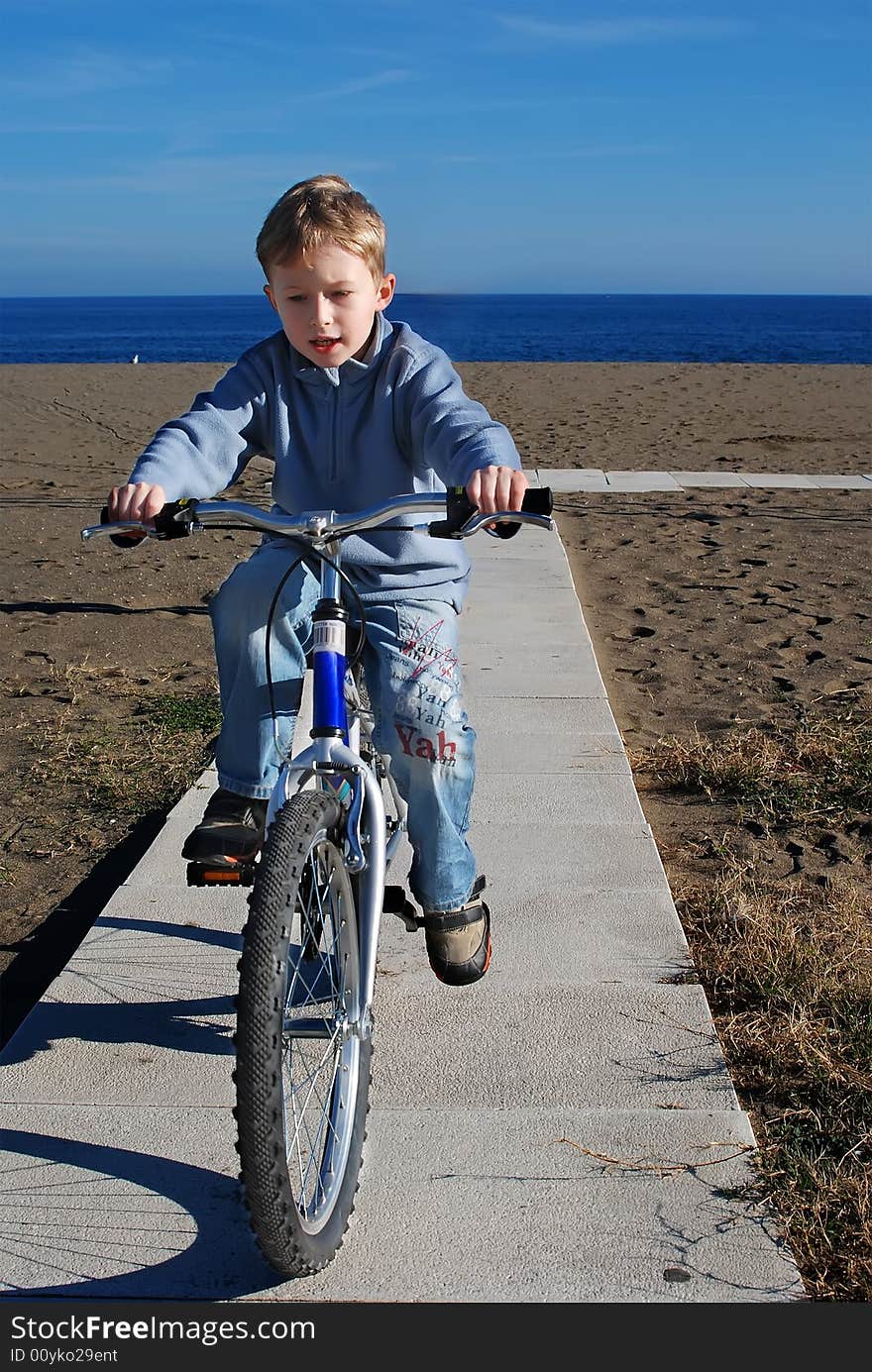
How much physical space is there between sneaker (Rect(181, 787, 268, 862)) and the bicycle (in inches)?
1.3

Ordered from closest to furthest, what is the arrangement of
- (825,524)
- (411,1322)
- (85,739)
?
1. (411,1322)
2. (85,739)
3. (825,524)

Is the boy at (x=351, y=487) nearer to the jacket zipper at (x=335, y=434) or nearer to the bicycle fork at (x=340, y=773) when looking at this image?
the jacket zipper at (x=335, y=434)

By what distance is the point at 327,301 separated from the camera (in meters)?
2.66

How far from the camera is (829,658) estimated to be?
255 inches

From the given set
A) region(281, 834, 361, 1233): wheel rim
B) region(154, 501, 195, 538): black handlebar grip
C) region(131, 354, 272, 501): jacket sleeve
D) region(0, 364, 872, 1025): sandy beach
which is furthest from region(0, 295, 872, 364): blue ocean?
region(281, 834, 361, 1233): wheel rim

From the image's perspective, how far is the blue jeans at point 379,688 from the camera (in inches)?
106

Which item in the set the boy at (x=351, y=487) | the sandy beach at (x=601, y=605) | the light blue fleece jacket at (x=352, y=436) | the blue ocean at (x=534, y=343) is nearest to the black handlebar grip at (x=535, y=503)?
the boy at (x=351, y=487)

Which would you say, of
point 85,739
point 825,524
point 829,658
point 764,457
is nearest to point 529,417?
point 764,457

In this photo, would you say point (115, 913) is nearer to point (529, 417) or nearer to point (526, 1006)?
point (526, 1006)

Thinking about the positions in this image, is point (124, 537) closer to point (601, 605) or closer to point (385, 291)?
point (385, 291)

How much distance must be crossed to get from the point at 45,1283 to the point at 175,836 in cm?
202

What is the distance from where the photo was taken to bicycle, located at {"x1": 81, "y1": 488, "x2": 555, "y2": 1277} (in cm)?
204

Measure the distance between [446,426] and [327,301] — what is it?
0.34 meters

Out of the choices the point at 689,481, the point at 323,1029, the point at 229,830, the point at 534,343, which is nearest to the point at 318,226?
the point at 229,830
